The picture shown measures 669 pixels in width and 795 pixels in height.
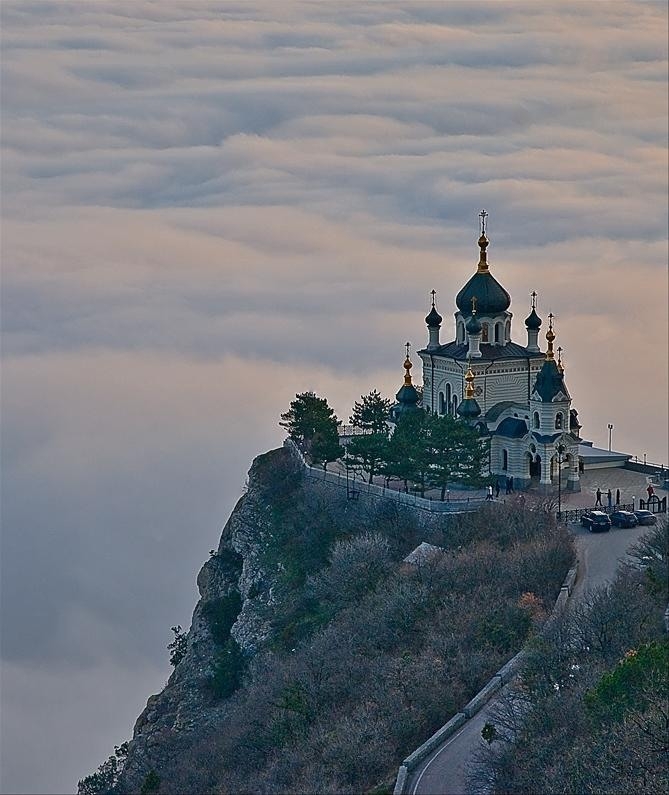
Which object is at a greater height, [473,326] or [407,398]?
[473,326]

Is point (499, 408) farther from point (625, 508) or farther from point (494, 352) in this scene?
point (625, 508)

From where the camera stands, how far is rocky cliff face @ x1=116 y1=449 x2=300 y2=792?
41438 millimetres

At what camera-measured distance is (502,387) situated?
45.8 metres

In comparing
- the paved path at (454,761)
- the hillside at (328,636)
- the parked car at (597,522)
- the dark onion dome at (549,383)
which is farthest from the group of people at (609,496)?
the paved path at (454,761)

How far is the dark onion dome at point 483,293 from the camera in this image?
151ft

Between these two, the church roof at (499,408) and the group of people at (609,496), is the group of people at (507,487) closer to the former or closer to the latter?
the church roof at (499,408)

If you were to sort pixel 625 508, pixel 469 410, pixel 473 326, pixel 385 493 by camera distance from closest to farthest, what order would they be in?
pixel 625 508
pixel 385 493
pixel 469 410
pixel 473 326

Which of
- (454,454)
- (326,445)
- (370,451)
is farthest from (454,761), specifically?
(326,445)

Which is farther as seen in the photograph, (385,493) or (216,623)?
(216,623)

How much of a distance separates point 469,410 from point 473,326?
8.05 ft

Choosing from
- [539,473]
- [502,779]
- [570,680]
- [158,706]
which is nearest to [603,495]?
[539,473]

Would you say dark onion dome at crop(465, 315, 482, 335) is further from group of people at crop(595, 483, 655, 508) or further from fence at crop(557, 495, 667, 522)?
fence at crop(557, 495, 667, 522)

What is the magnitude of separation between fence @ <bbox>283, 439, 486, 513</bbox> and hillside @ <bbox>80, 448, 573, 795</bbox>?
0.26 meters

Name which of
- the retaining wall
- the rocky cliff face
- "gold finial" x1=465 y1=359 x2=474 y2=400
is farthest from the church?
the retaining wall
